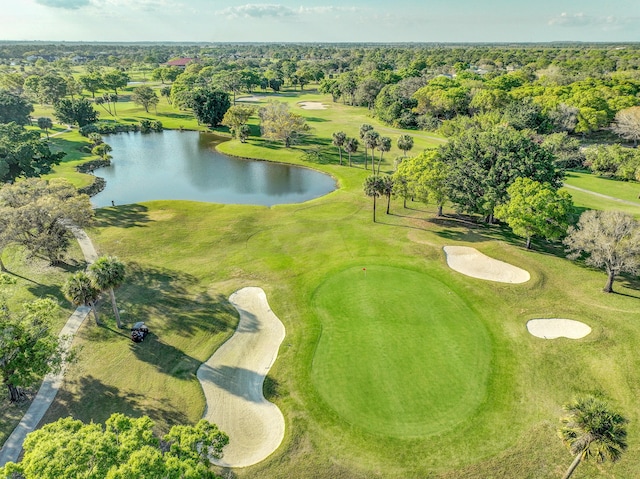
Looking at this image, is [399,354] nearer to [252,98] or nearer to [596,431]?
[596,431]

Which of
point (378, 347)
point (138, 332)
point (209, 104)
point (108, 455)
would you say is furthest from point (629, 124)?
point (108, 455)

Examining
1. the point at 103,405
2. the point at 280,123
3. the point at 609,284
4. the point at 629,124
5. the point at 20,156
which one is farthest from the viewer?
the point at 280,123

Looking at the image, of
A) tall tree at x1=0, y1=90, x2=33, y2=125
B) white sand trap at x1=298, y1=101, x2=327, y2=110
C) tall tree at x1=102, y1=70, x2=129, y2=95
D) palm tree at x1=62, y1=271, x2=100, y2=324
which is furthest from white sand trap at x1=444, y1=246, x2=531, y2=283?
tall tree at x1=102, y1=70, x2=129, y2=95

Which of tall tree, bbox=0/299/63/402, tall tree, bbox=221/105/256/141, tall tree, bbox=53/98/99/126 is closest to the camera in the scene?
tall tree, bbox=0/299/63/402

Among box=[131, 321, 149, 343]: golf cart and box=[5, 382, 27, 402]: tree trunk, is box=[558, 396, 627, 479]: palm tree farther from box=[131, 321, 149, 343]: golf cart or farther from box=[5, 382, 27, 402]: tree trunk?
box=[5, 382, 27, 402]: tree trunk

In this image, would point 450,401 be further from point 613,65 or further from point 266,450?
point 613,65

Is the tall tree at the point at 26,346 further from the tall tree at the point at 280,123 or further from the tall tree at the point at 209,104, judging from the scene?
the tall tree at the point at 209,104

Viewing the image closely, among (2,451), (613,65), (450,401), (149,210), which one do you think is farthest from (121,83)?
(613,65)
